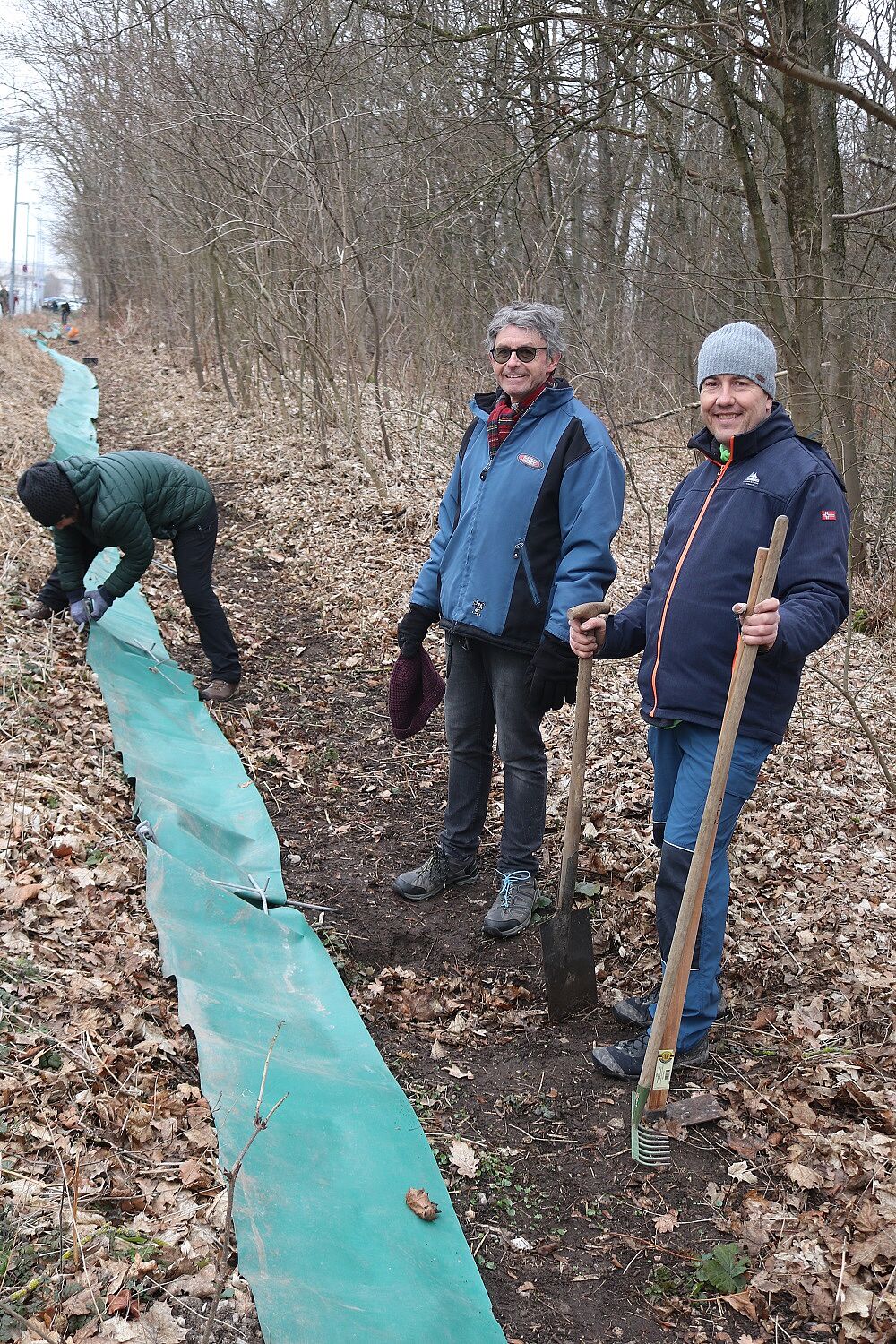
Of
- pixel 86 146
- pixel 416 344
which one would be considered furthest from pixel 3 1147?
pixel 86 146

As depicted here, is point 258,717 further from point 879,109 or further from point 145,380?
point 145,380

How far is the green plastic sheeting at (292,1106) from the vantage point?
254cm

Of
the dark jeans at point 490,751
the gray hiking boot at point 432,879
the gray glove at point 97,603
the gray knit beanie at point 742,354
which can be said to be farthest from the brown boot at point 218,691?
the gray knit beanie at point 742,354

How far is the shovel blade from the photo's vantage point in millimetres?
3707

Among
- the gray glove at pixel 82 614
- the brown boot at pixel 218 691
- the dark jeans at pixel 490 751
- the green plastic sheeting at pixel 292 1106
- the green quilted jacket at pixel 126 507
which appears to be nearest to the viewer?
the green plastic sheeting at pixel 292 1106

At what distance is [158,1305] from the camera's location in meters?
2.41

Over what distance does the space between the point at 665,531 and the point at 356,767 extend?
3.18 metres

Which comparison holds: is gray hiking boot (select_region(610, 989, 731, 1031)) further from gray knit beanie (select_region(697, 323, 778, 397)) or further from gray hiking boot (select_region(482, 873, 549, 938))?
gray knit beanie (select_region(697, 323, 778, 397))

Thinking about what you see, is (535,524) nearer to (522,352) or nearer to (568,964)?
(522,352)

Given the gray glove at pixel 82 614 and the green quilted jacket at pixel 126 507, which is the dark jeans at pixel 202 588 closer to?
the green quilted jacket at pixel 126 507

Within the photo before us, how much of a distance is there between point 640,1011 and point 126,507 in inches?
159

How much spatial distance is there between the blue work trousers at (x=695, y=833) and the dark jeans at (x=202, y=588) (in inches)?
149

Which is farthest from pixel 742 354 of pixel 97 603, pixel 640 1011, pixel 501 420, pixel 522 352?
pixel 97 603

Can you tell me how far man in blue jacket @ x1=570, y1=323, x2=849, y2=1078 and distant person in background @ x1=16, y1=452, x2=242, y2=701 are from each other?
144 inches
